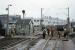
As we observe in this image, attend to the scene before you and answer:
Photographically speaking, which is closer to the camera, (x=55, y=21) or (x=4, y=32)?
(x=4, y=32)

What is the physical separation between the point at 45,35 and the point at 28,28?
16397 millimetres

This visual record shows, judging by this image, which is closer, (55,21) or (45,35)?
(45,35)

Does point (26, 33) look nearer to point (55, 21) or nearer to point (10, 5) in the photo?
point (10, 5)

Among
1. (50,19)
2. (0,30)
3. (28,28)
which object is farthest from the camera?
(50,19)

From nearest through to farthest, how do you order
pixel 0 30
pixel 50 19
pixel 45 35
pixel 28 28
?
pixel 45 35, pixel 0 30, pixel 28 28, pixel 50 19

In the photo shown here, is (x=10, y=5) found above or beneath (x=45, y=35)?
above

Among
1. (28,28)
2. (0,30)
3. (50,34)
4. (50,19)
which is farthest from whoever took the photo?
(50,19)

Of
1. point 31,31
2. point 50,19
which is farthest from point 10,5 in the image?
point 50,19

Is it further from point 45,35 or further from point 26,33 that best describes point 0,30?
point 45,35

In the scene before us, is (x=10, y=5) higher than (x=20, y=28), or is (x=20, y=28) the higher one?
(x=10, y=5)

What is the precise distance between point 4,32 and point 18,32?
7329 mm

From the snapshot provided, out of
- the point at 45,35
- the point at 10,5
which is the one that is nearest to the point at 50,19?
the point at 10,5

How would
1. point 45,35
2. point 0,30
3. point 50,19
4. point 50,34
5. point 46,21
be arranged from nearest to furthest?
1. point 45,35
2. point 50,34
3. point 0,30
4. point 46,21
5. point 50,19

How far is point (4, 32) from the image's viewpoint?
204 feet
